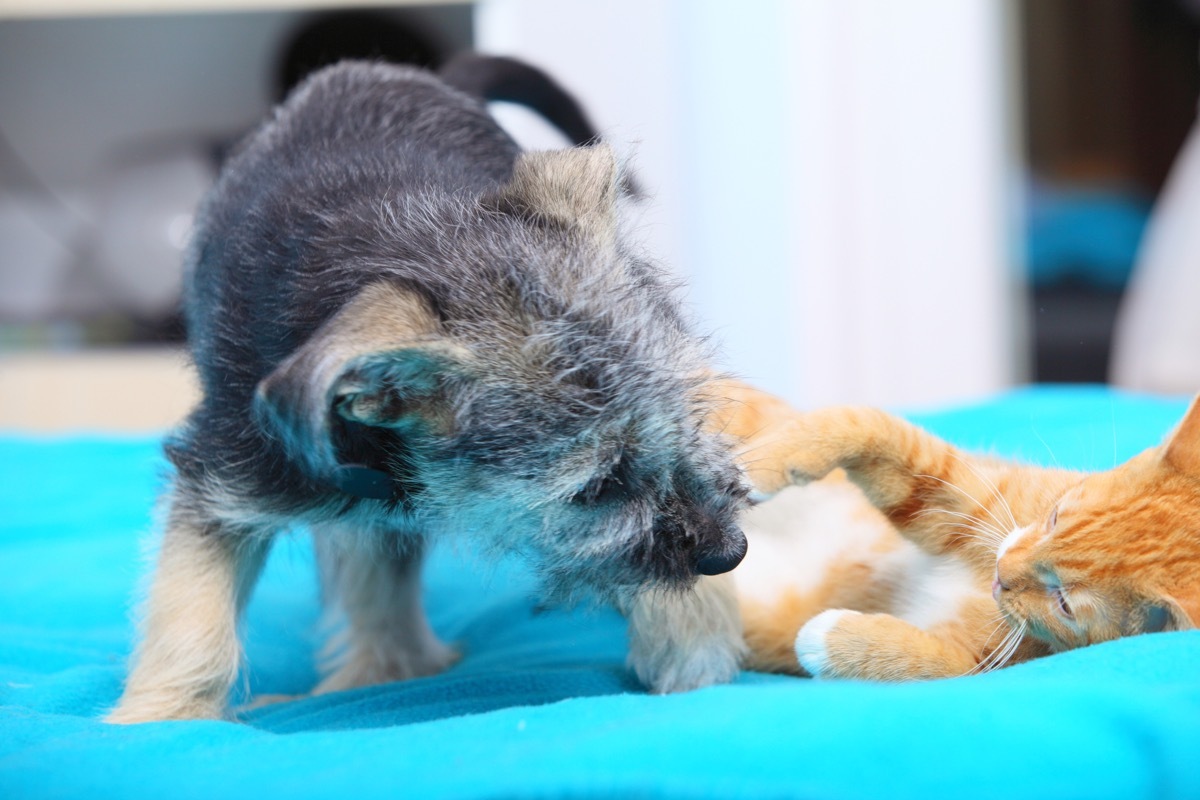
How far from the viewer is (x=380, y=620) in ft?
6.46

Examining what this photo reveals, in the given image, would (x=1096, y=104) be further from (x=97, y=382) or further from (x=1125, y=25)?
(x=97, y=382)

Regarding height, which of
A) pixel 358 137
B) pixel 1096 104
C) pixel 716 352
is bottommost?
pixel 716 352

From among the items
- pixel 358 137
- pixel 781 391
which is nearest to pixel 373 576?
pixel 358 137

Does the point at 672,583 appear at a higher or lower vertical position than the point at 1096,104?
lower

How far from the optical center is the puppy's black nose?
4.49ft

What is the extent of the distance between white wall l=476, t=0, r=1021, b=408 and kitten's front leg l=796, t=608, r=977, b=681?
3049 millimetres

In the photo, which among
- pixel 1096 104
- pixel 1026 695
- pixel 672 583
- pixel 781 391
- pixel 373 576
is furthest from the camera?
pixel 1096 104

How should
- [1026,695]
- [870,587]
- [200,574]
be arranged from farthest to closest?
[870,587] < [200,574] < [1026,695]

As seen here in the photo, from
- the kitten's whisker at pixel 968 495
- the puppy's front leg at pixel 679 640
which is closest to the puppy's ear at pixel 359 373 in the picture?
the puppy's front leg at pixel 679 640

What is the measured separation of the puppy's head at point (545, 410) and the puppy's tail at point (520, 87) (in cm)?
109

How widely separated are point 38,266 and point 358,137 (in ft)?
13.2

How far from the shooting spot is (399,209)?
4.87ft

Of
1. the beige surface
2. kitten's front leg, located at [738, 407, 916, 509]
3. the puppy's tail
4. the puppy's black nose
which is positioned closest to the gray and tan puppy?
the puppy's black nose

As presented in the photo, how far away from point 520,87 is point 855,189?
7.71 ft
